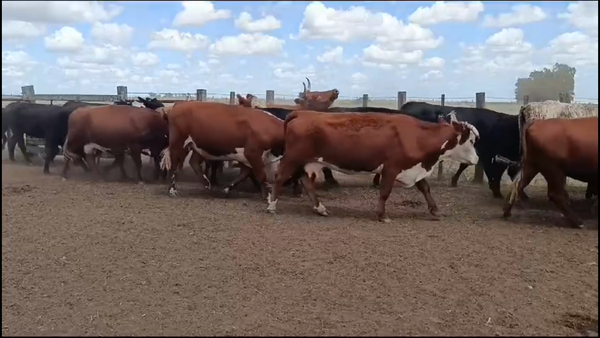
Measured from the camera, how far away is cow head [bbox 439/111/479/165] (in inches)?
275

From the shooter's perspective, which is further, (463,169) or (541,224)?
(463,169)

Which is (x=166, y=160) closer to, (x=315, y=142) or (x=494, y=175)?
A: (x=315, y=142)

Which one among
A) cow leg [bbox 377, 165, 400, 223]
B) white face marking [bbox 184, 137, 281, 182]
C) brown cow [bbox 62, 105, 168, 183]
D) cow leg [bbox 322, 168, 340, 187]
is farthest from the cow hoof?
brown cow [bbox 62, 105, 168, 183]

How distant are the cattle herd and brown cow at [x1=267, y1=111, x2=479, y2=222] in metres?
0.01

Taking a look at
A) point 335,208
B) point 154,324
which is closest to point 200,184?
point 335,208

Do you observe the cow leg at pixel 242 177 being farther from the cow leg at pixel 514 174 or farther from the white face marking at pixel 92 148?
the cow leg at pixel 514 174

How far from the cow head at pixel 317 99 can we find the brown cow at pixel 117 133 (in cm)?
281

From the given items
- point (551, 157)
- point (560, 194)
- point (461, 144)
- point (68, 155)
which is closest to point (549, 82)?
point (551, 157)

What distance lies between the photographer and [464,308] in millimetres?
3965

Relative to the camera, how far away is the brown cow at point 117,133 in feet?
30.9

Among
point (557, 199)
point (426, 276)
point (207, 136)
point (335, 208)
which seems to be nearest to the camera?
point (426, 276)

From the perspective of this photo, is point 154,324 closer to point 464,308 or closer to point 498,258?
point 464,308

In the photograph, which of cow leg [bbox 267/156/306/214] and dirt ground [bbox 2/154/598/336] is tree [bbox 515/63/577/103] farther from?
cow leg [bbox 267/156/306/214]

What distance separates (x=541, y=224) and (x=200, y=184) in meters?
4.84
